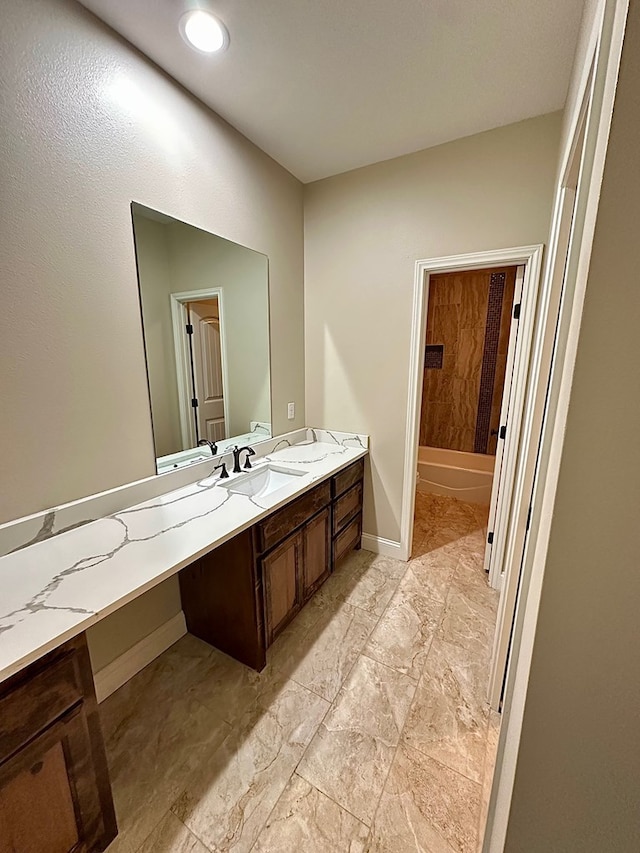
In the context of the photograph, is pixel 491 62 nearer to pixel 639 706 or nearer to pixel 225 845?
pixel 639 706

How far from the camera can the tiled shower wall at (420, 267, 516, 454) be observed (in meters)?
3.63

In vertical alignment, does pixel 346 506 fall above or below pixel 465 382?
below

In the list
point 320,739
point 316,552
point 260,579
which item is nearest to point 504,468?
point 316,552

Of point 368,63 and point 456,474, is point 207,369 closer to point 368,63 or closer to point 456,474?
point 368,63

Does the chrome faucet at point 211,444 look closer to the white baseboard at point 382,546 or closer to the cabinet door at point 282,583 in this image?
the cabinet door at point 282,583

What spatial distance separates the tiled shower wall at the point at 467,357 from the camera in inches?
143

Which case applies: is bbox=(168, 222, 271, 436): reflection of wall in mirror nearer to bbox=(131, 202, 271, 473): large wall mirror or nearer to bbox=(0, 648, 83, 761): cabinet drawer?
bbox=(131, 202, 271, 473): large wall mirror

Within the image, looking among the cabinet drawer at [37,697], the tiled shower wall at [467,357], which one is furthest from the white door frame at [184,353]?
the tiled shower wall at [467,357]

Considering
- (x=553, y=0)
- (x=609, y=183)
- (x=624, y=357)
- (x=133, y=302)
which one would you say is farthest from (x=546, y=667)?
(x=553, y=0)

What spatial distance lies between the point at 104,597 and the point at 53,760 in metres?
0.40

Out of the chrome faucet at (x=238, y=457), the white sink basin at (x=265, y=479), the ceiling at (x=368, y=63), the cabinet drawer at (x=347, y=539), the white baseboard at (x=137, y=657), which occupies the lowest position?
the white baseboard at (x=137, y=657)

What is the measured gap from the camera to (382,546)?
2615 mm

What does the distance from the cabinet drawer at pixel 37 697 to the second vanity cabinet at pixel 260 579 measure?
0.68m

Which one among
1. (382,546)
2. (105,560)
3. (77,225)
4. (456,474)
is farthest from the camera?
(456,474)
